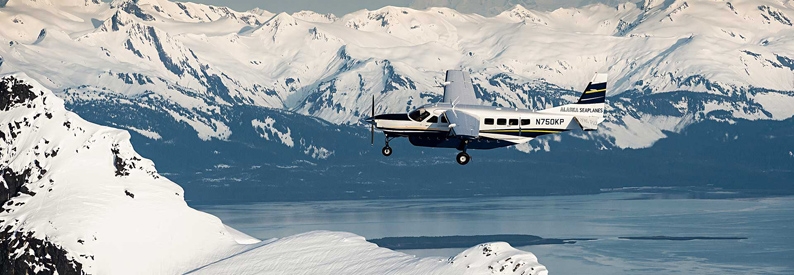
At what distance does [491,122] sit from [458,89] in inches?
660

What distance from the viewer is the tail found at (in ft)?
418

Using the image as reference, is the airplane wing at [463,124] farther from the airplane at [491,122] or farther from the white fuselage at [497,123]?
the white fuselage at [497,123]

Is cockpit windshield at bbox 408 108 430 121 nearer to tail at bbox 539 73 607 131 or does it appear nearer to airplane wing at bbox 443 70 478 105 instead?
tail at bbox 539 73 607 131

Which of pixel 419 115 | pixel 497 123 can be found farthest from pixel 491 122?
pixel 419 115

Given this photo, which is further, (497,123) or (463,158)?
(497,123)

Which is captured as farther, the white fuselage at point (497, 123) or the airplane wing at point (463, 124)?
the white fuselage at point (497, 123)

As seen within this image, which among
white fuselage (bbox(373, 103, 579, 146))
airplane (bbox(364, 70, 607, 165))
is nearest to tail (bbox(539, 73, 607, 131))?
airplane (bbox(364, 70, 607, 165))

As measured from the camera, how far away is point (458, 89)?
14262 centimetres

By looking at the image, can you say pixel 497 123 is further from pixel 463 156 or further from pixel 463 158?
pixel 463 158

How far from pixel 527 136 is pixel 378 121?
11.6 meters

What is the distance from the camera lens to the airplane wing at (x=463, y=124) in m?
123

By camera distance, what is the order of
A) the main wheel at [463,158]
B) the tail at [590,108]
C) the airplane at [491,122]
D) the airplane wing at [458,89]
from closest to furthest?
the main wheel at [463,158], the airplane at [491,122], the tail at [590,108], the airplane wing at [458,89]

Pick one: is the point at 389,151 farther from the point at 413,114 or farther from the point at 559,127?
the point at 559,127

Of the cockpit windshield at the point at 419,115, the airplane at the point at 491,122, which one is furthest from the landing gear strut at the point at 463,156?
the cockpit windshield at the point at 419,115
